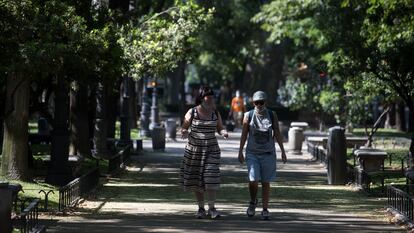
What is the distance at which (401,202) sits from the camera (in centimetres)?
1468

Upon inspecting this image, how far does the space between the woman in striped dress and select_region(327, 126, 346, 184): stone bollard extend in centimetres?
716

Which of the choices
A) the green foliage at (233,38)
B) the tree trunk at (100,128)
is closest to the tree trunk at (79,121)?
the tree trunk at (100,128)

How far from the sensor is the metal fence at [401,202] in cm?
1366

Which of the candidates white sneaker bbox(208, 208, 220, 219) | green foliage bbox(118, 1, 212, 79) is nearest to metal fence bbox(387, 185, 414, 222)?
white sneaker bbox(208, 208, 220, 219)

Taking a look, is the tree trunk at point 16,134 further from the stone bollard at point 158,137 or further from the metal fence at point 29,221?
the stone bollard at point 158,137

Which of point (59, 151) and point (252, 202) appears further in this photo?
point (59, 151)

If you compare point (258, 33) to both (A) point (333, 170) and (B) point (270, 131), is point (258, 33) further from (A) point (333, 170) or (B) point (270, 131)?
(B) point (270, 131)

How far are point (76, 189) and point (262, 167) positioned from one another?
359 cm

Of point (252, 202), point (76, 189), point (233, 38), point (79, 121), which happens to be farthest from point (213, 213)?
point (233, 38)

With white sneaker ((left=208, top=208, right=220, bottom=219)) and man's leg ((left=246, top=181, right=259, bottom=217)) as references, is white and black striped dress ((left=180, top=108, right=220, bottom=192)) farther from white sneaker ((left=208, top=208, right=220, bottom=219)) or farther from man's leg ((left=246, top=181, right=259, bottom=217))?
man's leg ((left=246, top=181, right=259, bottom=217))

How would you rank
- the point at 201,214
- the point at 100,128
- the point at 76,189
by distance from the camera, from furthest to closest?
the point at 100,128 → the point at 76,189 → the point at 201,214

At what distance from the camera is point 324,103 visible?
40.2 m

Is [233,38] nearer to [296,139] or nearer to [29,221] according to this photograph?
[296,139]

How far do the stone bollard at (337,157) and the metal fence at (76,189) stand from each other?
5.01 meters
